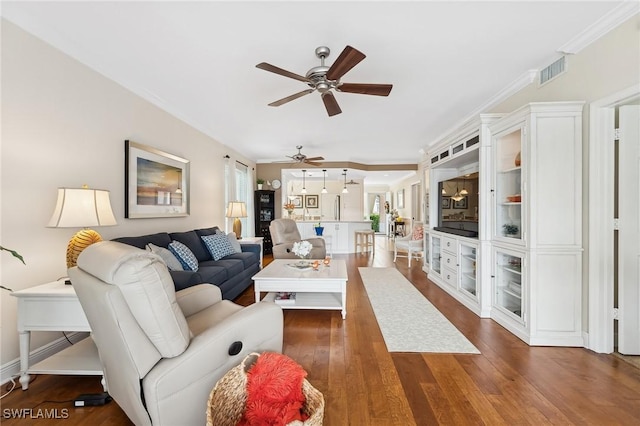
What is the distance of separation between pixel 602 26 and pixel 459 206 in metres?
2.27

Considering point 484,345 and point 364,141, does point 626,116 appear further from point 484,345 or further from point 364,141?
point 364,141

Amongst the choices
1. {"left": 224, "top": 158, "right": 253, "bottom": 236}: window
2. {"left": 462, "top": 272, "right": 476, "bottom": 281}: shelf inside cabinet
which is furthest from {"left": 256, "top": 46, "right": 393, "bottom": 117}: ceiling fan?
{"left": 224, "top": 158, "right": 253, "bottom": 236}: window

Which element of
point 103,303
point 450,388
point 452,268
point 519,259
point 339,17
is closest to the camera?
point 103,303

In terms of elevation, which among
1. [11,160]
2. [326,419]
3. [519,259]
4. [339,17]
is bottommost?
[326,419]

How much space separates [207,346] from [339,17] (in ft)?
7.64

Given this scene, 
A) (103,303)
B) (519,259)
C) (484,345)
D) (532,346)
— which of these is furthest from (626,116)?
(103,303)

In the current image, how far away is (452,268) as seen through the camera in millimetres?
3938

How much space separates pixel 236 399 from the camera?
1371 mm

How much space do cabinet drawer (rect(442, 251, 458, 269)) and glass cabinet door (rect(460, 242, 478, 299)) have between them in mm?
141

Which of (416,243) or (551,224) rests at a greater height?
(551,224)

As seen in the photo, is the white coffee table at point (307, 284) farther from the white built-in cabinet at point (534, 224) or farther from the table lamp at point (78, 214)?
the white built-in cabinet at point (534, 224)

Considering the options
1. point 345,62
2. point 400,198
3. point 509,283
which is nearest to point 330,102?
point 345,62

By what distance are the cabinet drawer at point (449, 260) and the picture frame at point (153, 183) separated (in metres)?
3.99

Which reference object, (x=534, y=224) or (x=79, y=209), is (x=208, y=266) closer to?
(x=79, y=209)
